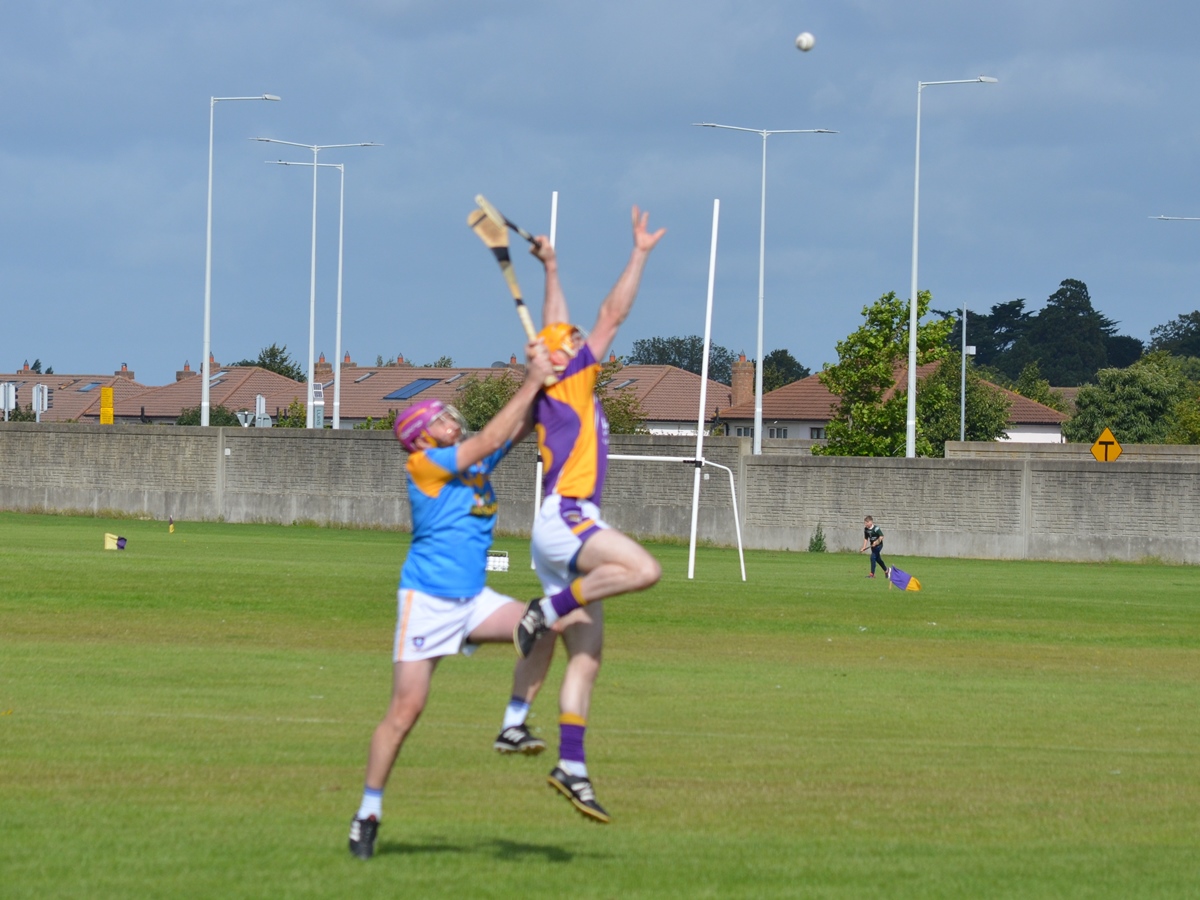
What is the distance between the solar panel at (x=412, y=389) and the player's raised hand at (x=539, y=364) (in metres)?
113

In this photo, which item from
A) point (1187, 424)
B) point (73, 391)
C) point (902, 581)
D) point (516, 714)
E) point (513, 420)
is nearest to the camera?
point (513, 420)

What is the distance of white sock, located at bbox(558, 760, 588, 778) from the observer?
7.54 meters

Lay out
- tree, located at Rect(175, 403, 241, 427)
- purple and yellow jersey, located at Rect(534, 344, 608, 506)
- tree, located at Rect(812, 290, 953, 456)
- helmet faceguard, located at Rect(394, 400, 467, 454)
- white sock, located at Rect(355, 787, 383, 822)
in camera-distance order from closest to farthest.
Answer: white sock, located at Rect(355, 787, 383, 822)
helmet faceguard, located at Rect(394, 400, 467, 454)
purple and yellow jersey, located at Rect(534, 344, 608, 506)
tree, located at Rect(812, 290, 953, 456)
tree, located at Rect(175, 403, 241, 427)

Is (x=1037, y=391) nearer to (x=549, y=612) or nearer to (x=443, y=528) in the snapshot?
(x=549, y=612)

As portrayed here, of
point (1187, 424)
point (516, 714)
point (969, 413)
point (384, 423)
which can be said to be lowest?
point (516, 714)

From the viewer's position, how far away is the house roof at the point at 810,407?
360 ft

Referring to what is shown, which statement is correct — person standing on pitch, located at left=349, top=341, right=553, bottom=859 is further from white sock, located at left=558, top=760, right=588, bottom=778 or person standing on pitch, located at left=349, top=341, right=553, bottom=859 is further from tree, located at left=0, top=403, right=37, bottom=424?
tree, located at left=0, top=403, right=37, bottom=424

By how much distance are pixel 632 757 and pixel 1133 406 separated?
3509 inches

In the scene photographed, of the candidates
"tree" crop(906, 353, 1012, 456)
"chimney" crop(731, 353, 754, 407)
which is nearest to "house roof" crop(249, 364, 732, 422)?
"chimney" crop(731, 353, 754, 407)

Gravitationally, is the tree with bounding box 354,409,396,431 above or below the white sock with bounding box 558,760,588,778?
above

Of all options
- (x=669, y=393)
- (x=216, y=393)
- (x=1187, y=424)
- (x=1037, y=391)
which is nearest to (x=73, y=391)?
(x=216, y=393)

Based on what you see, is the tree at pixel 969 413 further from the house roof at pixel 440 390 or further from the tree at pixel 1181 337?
the tree at pixel 1181 337

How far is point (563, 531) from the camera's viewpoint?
8.05m

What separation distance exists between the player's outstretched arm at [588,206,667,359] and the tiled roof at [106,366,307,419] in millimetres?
114768
